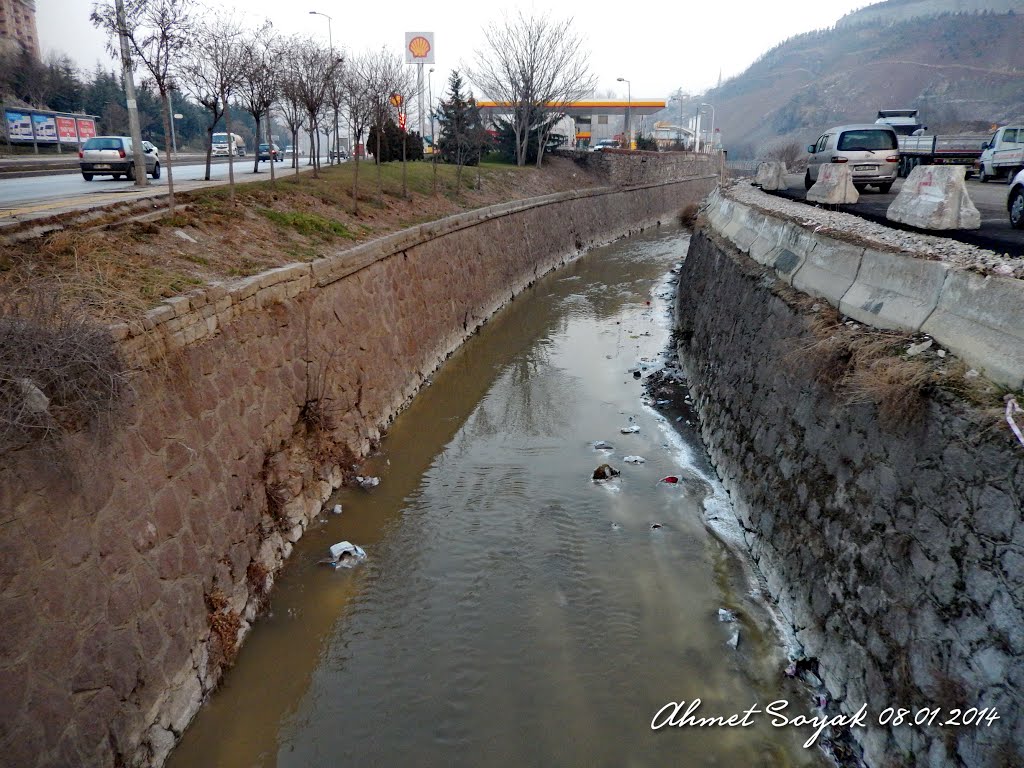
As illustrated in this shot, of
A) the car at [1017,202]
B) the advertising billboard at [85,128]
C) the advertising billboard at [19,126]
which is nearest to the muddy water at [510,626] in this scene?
the car at [1017,202]

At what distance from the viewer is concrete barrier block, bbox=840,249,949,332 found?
5891 millimetres

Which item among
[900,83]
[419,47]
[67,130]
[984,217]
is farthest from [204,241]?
[900,83]

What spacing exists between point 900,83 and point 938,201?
407ft

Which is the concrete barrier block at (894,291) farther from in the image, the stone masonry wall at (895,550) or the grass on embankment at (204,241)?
the grass on embankment at (204,241)

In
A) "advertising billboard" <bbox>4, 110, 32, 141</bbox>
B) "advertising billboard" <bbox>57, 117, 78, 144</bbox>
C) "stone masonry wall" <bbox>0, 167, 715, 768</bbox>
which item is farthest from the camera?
"advertising billboard" <bbox>57, 117, 78, 144</bbox>

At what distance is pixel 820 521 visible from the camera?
622cm

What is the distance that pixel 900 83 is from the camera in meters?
109

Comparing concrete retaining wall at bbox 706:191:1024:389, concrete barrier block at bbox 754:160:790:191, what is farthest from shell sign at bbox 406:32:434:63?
concrete retaining wall at bbox 706:191:1024:389

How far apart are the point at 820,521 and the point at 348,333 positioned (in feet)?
23.8

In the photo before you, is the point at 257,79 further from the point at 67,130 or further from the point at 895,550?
the point at 67,130

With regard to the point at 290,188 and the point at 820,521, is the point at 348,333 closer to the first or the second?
the point at 290,188

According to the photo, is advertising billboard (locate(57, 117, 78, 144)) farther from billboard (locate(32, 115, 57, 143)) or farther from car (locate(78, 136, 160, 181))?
car (locate(78, 136, 160, 181))

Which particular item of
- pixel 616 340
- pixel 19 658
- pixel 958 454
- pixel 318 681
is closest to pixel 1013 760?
pixel 958 454

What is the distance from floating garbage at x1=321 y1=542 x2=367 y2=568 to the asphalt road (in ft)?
24.3
